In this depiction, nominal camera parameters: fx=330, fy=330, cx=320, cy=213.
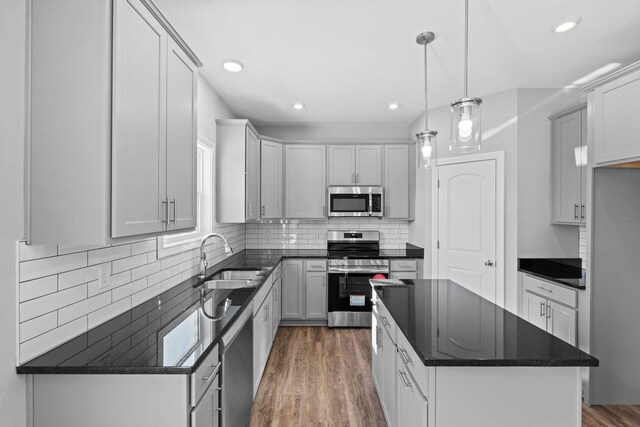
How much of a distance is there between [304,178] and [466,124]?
9.80 feet

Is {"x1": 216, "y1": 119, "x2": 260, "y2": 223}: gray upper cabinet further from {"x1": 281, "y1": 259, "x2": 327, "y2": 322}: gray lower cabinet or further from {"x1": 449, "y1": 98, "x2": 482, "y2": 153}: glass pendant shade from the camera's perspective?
{"x1": 449, "y1": 98, "x2": 482, "y2": 153}: glass pendant shade

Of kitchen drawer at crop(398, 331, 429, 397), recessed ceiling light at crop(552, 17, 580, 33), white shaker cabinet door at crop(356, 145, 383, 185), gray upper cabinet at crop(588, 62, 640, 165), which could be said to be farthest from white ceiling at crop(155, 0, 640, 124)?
kitchen drawer at crop(398, 331, 429, 397)

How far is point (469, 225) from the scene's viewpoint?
3668 millimetres

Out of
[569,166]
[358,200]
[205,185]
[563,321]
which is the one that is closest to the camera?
[563,321]

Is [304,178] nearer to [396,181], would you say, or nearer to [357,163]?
[357,163]

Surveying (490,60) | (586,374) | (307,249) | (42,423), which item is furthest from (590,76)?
(42,423)

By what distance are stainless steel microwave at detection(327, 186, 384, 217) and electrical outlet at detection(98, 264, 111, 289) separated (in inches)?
118

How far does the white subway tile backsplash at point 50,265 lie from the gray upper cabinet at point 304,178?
306 cm

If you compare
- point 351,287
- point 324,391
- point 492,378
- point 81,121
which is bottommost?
point 324,391

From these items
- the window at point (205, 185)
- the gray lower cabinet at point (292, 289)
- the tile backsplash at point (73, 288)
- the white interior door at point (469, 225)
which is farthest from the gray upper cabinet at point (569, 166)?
the tile backsplash at point (73, 288)

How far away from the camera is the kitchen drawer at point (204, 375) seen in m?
1.26

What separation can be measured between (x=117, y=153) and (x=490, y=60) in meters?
2.82

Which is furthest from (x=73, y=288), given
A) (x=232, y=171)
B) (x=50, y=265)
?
(x=232, y=171)

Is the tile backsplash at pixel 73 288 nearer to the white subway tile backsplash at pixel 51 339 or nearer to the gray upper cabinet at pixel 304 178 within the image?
the white subway tile backsplash at pixel 51 339
